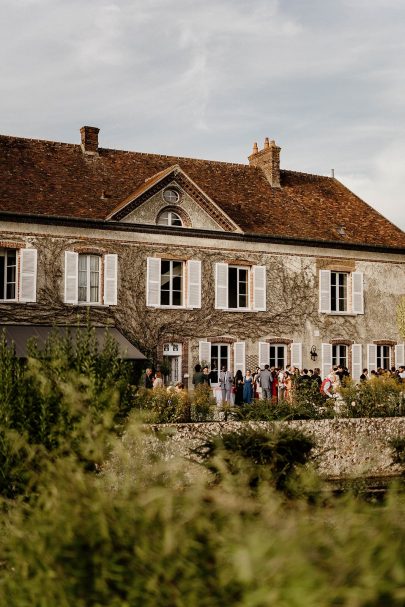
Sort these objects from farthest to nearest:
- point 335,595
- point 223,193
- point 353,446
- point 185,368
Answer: point 223,193
point 185,368
point 353,446
point 335,595

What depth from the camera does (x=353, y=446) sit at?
1816 cm

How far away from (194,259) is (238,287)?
6.70 ft

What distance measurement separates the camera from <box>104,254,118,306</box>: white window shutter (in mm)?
25516

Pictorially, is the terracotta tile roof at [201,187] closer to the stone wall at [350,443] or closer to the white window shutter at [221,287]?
the white window shutter at [221,287]

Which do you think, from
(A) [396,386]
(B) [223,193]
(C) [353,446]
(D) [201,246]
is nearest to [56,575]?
(C) [353,446]

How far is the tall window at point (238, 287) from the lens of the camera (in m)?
27.8

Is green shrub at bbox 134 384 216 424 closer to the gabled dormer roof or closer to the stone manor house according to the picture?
the stone manor house

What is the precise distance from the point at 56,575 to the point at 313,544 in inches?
50.2

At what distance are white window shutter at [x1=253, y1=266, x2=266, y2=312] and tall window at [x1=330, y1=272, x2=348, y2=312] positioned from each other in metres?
3.16

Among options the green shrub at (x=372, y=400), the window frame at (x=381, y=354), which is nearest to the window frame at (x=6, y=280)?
the green shrub at (x=372, y=400)

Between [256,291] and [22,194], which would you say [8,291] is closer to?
[22,194]

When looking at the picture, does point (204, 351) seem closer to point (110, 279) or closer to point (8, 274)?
point (110, 279)

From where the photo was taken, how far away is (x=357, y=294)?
2983 cm

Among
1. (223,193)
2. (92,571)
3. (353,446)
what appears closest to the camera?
(92,571)
